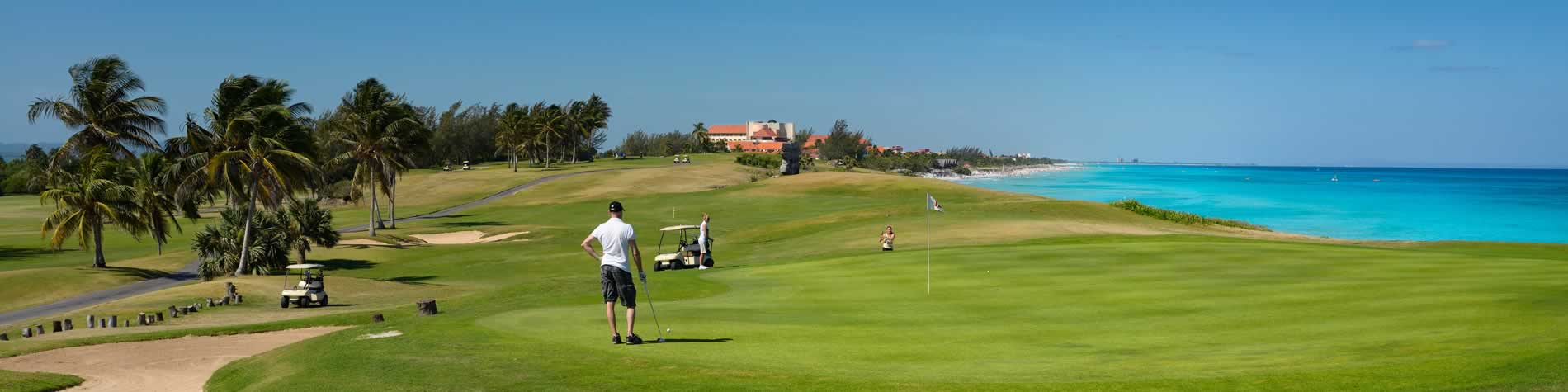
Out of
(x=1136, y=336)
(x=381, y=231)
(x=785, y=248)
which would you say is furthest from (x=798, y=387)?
(x=381, y=231)

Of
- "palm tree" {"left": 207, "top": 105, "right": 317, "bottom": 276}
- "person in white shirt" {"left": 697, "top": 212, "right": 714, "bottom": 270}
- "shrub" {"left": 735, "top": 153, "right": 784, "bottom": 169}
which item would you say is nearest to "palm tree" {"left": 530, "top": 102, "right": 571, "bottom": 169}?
"shrub" {"left": 735, "top": 153, "right": 784, "bottom": 169}

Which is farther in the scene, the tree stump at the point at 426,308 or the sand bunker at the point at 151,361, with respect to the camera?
the tree stump at the point at 426,308

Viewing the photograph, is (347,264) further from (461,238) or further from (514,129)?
(514,129)

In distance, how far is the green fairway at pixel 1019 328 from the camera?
1247cm

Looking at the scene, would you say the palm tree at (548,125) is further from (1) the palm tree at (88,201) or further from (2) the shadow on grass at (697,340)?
(2) the shadow on grass at (697,340)

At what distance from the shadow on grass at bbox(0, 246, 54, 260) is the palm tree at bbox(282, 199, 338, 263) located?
1784 cm

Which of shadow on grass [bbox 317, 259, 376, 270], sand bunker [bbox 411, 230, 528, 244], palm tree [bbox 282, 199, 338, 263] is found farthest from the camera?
sand bunker [bbox 411, 230, 528, 244]

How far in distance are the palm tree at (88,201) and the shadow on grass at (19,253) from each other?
13149 mm

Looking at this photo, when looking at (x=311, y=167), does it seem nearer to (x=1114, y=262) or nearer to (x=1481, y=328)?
(x=1114, y=262)

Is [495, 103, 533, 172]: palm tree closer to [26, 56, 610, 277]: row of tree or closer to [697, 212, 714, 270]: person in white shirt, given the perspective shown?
[26, 56, 610, 277]: row of tree

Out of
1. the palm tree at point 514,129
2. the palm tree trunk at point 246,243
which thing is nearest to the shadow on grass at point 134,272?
the palm tree trunk at point 246,243

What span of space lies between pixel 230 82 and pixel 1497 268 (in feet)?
157

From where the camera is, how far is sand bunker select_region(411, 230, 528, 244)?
224ft

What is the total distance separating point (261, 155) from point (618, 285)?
3831cm
